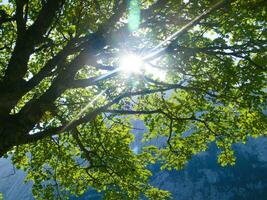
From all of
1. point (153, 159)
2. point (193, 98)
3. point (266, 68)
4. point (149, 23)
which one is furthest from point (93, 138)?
point (266, 68)

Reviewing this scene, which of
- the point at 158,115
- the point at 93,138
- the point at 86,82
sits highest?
the point at 158,115

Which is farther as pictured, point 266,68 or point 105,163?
point 105,163

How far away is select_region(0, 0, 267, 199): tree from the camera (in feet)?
45.9

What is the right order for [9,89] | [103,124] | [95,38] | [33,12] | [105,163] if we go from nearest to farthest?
[9,89], [95,38], [33,12], [105,163], [103,124]

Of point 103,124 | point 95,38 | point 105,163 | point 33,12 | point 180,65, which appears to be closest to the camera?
point 95,38

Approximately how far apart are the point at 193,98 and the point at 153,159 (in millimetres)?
4954

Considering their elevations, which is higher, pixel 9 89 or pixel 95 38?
pixel 95 38

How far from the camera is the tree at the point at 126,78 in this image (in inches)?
550

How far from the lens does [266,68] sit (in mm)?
14711

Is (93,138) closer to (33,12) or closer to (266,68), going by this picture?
(33,12)

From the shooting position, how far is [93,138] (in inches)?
813

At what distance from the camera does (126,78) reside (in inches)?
715

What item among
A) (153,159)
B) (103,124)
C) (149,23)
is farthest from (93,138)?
(149,23)

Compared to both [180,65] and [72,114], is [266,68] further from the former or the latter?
[72,114]
